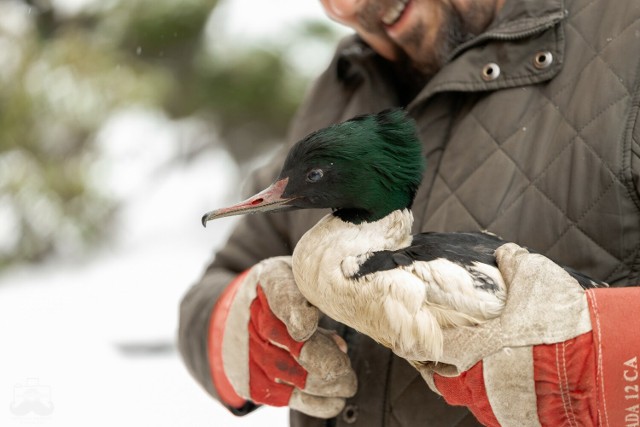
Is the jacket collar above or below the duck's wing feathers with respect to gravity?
above

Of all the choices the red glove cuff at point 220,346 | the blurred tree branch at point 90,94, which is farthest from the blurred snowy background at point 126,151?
the red glove cuff at point 220,346

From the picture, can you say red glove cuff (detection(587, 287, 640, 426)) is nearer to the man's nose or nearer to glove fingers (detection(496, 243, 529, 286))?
glove fingers (detection(496, 243, 529, 286))

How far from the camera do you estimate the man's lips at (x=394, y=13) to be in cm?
72

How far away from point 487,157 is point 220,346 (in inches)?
12.9

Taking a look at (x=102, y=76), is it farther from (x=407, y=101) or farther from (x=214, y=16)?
(x=407, y=101)

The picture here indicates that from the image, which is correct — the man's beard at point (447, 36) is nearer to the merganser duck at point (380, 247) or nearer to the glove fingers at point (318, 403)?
the merganser duck at point (380, 247)

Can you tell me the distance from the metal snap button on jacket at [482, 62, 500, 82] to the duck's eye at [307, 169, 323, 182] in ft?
0.67

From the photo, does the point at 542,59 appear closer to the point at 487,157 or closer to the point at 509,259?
the point at 487,157

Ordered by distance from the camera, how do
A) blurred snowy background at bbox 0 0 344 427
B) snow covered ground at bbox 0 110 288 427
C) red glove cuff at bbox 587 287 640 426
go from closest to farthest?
red glove cuff at bbox 587 287 640 426 → snow covered ground at bbox 0 110 288 427 → blurred snowy background at bbox 0 0 344 427

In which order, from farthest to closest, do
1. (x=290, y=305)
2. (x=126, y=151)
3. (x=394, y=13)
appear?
(x=126, y=151) → (x=394, y=13) → (x=290, y=305)

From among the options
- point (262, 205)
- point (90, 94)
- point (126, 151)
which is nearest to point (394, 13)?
point (262, 205)

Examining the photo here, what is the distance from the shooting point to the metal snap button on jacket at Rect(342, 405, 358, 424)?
708 millimetres

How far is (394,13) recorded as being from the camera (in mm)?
723

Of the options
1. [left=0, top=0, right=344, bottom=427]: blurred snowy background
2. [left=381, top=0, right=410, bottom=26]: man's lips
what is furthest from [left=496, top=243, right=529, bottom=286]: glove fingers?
[left=0, top=0, right=344, bottom=427]: blurred snowy background
